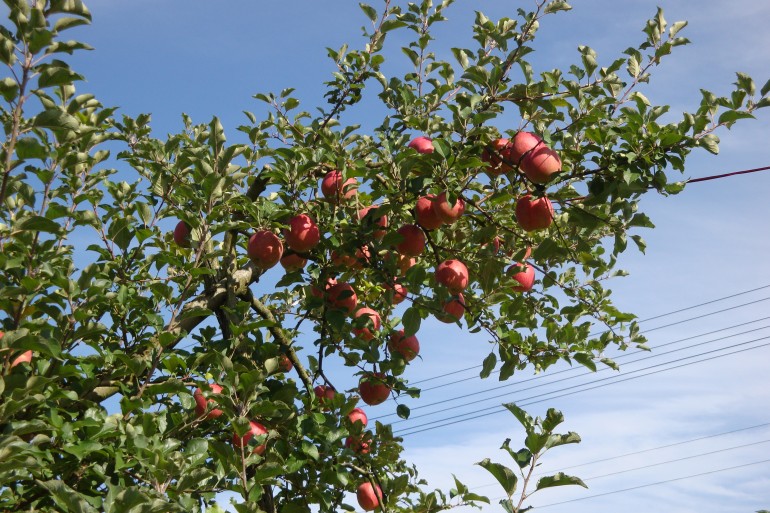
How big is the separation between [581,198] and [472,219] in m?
0.78

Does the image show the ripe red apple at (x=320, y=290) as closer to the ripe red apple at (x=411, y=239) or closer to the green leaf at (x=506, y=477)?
the ripe red apple at (x=411, y=239)

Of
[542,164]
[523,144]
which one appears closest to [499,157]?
[523,144]

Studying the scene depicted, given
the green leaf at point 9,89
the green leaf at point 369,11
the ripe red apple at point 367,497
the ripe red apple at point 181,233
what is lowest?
the ripe red apple at point 367,497

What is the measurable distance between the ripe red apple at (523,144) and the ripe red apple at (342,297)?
108 centimetres

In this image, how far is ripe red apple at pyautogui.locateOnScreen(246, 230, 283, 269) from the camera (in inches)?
141

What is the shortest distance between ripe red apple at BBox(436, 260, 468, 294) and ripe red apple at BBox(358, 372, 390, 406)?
2.13 feet

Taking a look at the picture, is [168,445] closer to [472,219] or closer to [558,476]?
[558,476]

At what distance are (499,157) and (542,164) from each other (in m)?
0.26

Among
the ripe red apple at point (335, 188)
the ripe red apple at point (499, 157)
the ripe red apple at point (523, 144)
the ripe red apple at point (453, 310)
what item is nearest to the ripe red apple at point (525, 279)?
the ripe red apple at point (453, 310)

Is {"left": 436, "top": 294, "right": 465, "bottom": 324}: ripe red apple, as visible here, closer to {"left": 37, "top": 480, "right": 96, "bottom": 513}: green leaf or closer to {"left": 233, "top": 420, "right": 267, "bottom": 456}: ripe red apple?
{"left": 233, "top": 420, "right": 267, "bottom": 456}: ripe red apple

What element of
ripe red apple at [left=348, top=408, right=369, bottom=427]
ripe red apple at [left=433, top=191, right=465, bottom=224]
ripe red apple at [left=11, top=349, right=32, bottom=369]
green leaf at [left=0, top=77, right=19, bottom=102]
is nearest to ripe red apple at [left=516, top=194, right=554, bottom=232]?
ripe red apple at [left=433, top=191, right=465, bottom=224]

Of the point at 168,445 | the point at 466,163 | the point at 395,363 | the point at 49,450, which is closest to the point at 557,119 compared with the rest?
the point at 466,163

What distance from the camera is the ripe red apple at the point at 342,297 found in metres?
3.72

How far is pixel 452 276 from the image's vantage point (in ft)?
11.1
